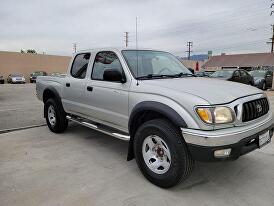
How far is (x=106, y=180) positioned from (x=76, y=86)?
2.15m

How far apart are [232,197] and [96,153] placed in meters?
2.48

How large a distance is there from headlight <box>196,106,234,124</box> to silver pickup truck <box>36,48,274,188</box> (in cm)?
1

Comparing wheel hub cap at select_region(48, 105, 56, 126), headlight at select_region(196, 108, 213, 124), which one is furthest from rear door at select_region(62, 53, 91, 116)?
headlight at select_region(196, 108, 213, 124)

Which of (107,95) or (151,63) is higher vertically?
(151,63)

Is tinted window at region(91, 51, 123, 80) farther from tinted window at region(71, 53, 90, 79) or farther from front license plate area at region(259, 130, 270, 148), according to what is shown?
front license plate area at region(259, 130, 270, 148)

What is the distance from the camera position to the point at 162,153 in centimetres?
368

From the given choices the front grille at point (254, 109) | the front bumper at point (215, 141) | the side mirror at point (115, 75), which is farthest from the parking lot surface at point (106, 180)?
the side mirror at point (115, 75)

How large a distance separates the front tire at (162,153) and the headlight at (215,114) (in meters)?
0.38

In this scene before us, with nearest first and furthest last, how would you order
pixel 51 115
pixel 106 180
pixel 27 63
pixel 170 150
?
1. pixel 170 150
2. pixel 106 180
3. pixel 51 115
4. pixel 27 63

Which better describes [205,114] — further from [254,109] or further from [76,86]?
[76,86]

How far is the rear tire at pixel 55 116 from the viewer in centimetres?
608

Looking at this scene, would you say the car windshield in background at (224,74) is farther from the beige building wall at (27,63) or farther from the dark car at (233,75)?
the beige building wall at (27,63)

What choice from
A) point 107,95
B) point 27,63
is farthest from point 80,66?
point 27,63

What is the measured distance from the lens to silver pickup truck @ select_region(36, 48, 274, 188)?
3197mm
